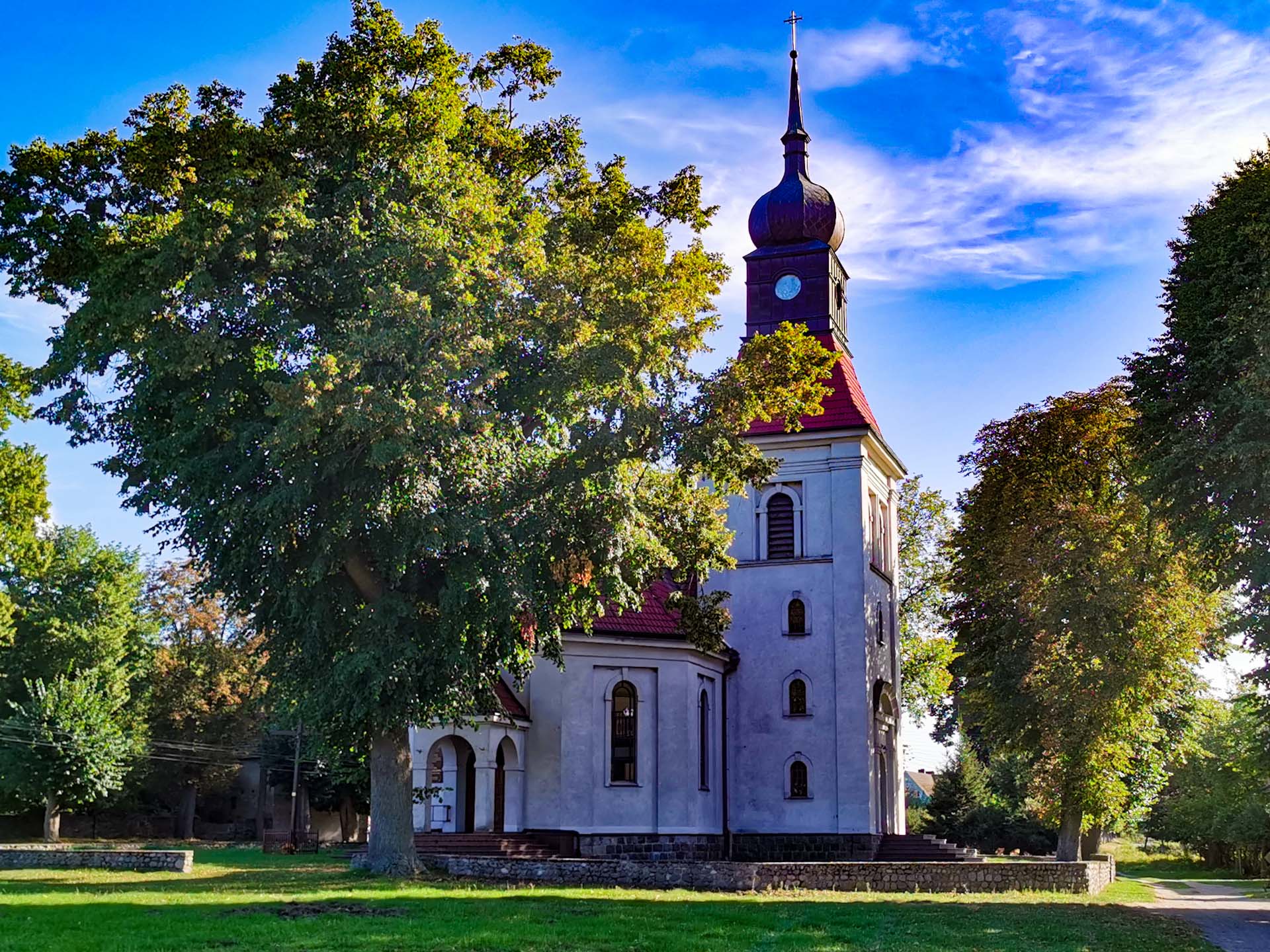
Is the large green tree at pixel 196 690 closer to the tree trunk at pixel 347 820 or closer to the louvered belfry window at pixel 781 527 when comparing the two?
the tree trunk at pixel 347 820

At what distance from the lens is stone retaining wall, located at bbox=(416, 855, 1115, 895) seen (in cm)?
2239

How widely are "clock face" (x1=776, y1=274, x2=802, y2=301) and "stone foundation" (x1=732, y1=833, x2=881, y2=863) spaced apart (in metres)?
15.1

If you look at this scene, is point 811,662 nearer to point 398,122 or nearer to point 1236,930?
point 1236,930

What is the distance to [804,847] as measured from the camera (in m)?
31.7

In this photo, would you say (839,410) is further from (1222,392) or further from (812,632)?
(1222,392)

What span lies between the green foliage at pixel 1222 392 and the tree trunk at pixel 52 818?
42551 millimetres

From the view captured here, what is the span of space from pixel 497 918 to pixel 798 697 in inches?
714

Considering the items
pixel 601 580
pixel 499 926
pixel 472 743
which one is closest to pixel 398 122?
pixel 601 580

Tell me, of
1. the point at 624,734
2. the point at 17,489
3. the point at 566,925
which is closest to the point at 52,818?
the point at 17,489

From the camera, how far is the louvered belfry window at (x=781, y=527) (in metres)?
33.7

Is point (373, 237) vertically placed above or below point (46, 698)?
above

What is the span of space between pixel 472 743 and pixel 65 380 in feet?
40.3

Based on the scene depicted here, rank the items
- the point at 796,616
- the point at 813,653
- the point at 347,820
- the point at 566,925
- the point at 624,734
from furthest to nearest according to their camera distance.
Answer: the point at 347,820 < the point at 796,616 < the point at 813,653 < the point at 624,734 < the point at 566,925

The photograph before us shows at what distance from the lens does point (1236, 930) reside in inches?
790
